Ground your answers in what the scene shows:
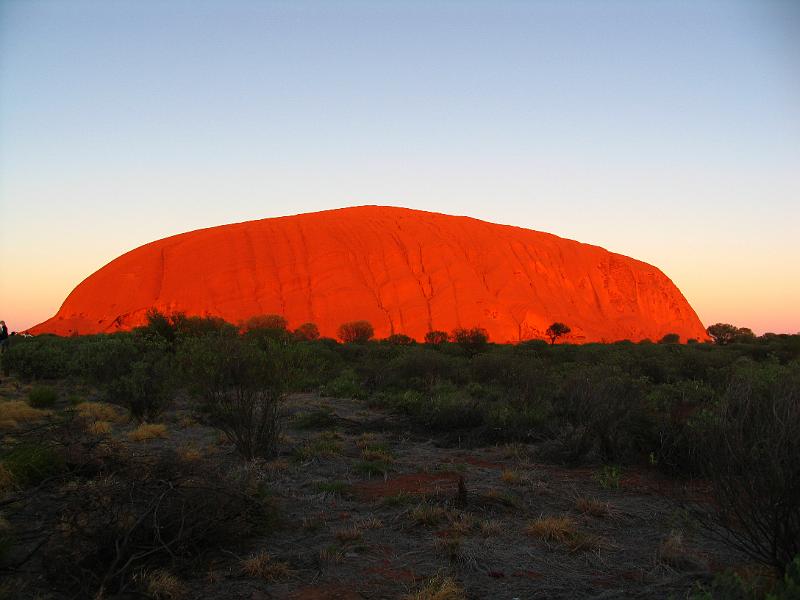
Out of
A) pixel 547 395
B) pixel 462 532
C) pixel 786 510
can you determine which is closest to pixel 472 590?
pixel 462 532

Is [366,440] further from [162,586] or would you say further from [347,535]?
[162,586]

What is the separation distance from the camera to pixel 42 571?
4332 mm

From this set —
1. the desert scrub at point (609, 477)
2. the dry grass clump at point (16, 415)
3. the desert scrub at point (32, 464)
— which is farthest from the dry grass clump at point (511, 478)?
the dry grass clump at point (16, 415)

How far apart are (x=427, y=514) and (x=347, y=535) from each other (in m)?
0.87

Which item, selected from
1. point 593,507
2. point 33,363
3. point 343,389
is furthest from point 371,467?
point 33,363

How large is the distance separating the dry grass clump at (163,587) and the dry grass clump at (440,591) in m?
1.64

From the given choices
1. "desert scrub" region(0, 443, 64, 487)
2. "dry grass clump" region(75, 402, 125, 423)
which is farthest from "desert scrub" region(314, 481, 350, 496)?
"dry grass clump" region(75, 402, 125, 423)

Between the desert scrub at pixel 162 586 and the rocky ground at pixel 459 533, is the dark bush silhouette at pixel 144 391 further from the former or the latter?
the desert scrub at pixel 162 586

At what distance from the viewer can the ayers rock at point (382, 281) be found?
53469 millimetres

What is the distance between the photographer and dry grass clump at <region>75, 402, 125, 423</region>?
39.0ft

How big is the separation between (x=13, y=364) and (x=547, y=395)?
57.2 feet

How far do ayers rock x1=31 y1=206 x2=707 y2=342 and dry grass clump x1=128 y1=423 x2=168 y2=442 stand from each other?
1588 inches

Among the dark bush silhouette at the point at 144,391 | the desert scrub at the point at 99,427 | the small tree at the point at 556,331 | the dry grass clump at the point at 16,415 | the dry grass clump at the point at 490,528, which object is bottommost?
the dry grass clump at the point at 490,528

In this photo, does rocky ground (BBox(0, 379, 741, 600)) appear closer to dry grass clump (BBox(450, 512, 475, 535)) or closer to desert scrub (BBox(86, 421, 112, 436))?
dry grass clump (BBox(450, 512, 475, 535))
